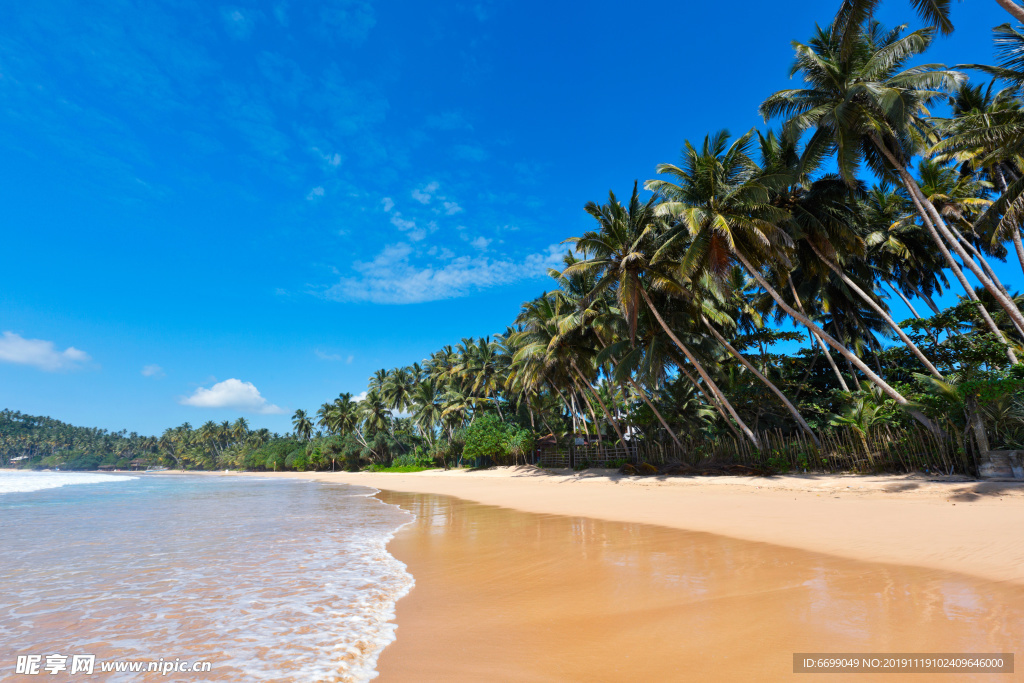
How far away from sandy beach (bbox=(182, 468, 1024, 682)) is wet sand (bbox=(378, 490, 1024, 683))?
2 centimetres

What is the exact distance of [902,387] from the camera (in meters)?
14.3

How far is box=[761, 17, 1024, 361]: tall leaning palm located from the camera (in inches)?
493

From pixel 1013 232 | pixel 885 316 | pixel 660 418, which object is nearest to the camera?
pixel 1013 232

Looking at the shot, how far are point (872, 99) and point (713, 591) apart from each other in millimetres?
15268

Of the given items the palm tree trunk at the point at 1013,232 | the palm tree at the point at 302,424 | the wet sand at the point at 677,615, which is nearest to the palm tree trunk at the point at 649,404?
the palm tree trunk at the point at 1013,232

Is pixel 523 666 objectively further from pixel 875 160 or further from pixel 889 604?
pixel 875 160

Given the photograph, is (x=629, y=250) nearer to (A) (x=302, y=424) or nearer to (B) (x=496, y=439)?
(B) (x=496, y=439)

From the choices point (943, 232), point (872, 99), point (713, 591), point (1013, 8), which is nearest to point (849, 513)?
point (713, 591)

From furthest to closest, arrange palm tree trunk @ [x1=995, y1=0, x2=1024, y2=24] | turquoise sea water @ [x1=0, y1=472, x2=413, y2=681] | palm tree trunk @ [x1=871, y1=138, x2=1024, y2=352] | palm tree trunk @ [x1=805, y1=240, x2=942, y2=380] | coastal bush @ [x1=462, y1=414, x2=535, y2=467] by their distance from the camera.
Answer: coastal bush @ [x1=462, y1=414, x2=535, y2=467], palm tree trunk @ [x1=805, y1=240, x2=942, y2=380], palm tree trunk @ [x1=871, y1=138, x2=1024, y2=352], palm tree trunk @ [x1=995, y1=0, x2=1024, y2=24], turquoise sea water @ [x1=0, y1=472, x2=413, y2=681]

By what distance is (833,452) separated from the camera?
13844 mm

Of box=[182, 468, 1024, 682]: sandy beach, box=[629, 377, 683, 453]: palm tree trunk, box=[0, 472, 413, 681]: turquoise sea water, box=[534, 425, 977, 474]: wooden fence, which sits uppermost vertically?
box=[629, 377, 683, 453]: palm tree trunk

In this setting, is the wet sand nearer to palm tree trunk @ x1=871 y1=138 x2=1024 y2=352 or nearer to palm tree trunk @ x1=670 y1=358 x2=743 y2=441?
palm tree trunk @ x1=871 y1=138 x2=1024 y2=352

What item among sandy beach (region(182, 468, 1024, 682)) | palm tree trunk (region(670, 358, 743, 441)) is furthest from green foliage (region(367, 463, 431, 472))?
sandy beach (region(182, 468, 1024, 682))

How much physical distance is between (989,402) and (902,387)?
488 cm
